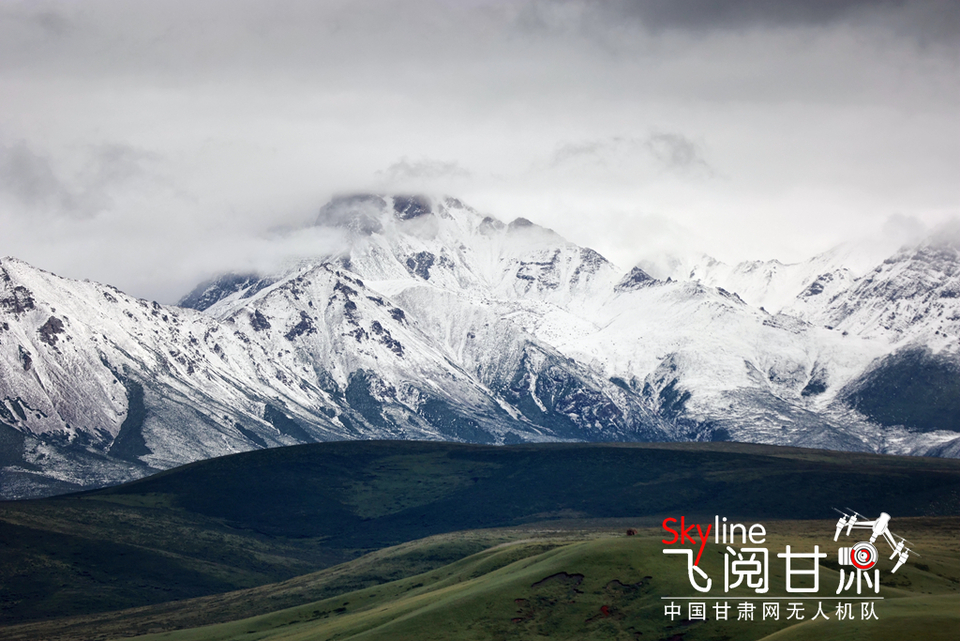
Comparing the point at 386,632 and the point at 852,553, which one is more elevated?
the point at 852,553

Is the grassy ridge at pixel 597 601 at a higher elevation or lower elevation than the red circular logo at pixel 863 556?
lower

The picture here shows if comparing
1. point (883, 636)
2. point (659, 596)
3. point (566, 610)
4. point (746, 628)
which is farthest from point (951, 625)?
point (566, 610)

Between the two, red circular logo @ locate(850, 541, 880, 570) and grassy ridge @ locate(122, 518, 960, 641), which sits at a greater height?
red circular logo @ locate(850, 541, 880, 570)

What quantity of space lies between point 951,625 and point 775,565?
49.7m

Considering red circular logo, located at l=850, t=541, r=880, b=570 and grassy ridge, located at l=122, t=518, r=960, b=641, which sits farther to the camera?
red circular logo, located at l=850, t=541, r=880, b=570

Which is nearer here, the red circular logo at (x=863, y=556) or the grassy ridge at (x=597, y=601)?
the grassy ridge at (x=597, y=601)

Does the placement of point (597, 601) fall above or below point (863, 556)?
below

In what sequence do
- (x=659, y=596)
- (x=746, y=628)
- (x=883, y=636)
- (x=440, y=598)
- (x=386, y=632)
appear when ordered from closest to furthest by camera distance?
(x=883, y=636) → (x=746, y=628) → (x=659, y=596) → (x=386, y=632) → (x=440, y=598)

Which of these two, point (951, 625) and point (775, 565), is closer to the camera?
point (951, 625)

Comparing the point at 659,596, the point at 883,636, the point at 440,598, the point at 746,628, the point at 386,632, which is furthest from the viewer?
the point at 440,598

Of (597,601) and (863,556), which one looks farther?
(863,556)

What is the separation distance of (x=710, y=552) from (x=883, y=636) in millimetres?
54579

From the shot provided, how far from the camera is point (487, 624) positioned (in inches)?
6314

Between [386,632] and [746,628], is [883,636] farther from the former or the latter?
[386,632]
